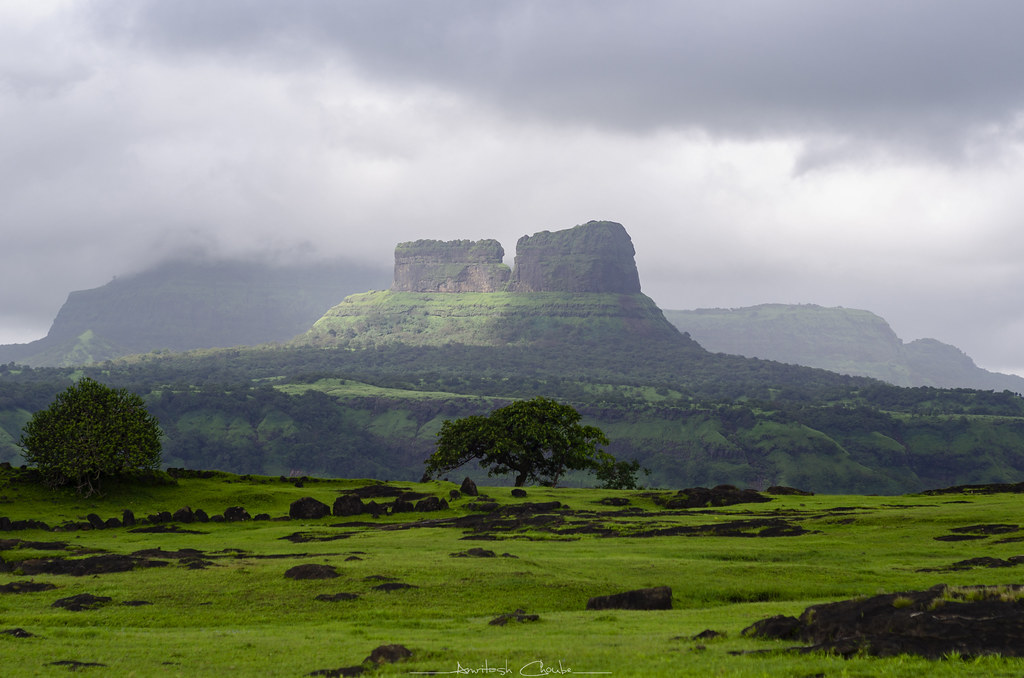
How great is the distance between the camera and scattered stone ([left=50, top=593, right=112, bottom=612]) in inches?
1404

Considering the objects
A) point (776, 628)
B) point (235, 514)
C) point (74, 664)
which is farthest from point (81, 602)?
point (235, 514)

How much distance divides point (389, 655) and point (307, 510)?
2252 inches

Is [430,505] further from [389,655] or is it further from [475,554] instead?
[389,655]

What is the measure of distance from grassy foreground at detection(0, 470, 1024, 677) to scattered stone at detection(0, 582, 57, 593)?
2.47ft

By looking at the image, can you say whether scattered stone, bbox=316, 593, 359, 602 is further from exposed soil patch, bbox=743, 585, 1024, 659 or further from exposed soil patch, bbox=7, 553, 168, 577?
exposed soil patch, bbox=743, 585, 1024, 659

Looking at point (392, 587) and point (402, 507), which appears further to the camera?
point (402, 507)

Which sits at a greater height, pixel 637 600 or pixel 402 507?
pixel 637 600

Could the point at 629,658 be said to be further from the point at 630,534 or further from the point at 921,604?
the point at 630,534

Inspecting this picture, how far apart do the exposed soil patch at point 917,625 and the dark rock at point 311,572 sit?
23916 millimetres

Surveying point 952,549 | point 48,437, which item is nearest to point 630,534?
point 952,549

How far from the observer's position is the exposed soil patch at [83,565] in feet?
150

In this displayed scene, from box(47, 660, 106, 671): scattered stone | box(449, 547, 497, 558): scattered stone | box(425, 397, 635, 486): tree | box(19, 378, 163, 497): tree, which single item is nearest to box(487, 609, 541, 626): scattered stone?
box(47, 660, 106, 671): scattered stone

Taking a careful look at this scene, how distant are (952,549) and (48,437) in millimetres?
80834

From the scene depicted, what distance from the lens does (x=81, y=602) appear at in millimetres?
36500
